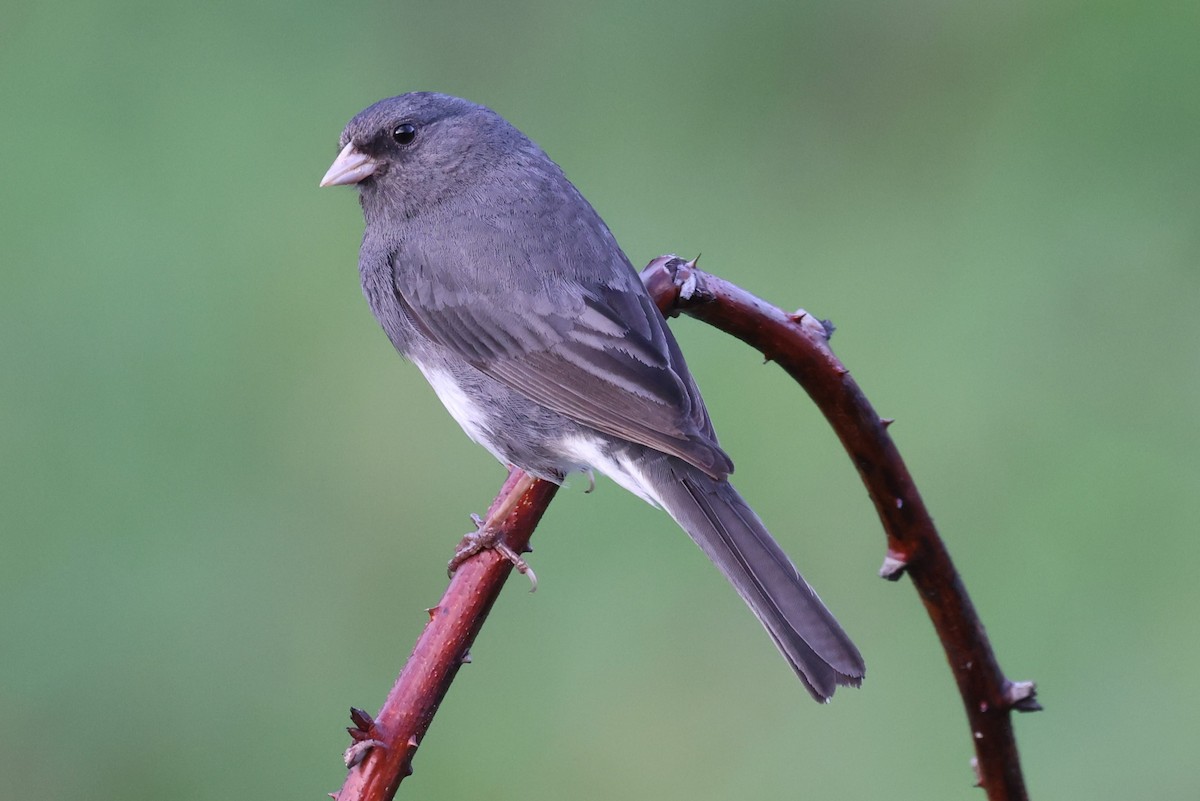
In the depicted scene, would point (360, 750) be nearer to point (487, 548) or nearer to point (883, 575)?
point (487, 548)

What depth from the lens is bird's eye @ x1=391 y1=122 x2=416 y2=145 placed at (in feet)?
7.54

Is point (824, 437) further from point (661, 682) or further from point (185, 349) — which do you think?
point (185, 349)

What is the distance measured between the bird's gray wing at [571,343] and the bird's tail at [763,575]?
8 centimetres

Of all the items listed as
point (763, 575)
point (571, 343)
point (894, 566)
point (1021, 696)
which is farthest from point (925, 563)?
point (571, 343)

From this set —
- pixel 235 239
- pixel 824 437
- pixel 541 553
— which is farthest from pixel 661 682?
pixel 235 239

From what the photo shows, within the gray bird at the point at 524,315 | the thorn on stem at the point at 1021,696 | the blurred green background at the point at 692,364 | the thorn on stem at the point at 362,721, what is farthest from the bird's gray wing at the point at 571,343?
the blurred green background at the point at 692,364

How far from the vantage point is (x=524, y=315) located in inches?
81.7

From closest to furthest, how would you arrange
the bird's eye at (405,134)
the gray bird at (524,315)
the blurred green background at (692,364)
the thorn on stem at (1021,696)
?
1. the thorn on stem at (1021,696)
2. the gray bird at (524,315)
3. the bird's eye at (405,134)
4. the blurred green background at (692,364)

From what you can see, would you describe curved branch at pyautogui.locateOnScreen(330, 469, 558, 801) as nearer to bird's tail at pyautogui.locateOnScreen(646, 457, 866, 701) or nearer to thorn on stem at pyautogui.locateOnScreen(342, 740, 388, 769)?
thorn on stem at pyautogui.locateOnScreen(342, 740, 388, 769)

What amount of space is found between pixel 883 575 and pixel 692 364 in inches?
67.8

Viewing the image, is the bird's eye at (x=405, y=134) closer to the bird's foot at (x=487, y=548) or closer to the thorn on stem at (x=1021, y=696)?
the bird's foot at (x=487, y=548)

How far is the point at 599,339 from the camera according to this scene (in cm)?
203

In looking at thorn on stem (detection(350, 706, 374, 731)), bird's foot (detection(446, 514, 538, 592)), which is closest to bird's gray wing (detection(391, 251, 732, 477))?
bird's foot (detection(446, 514, 538, 592))

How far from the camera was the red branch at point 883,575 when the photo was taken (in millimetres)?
1310
